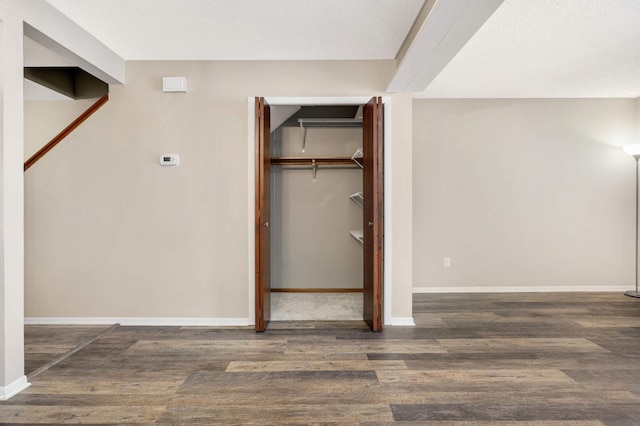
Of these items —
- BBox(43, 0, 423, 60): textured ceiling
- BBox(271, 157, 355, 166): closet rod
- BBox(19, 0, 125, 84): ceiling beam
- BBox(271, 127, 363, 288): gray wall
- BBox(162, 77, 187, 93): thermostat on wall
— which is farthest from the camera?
BBox(271, 127, 363, 288): gray wall

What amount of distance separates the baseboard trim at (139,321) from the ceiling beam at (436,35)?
254 cm

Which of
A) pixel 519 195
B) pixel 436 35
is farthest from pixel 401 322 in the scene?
pixel 519 195

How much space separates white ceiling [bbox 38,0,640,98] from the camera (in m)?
2.51

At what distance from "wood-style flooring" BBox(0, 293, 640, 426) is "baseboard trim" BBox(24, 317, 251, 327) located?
100mm

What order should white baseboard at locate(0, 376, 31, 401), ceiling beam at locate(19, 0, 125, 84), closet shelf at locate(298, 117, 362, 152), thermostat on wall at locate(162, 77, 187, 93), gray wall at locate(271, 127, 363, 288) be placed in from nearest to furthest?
white baseboard at locate(0, 376, 31, 401), ceiling beam at locate(19, 0, 125, 84), thermostat on wall at locate(162, 77, 187, 93), closet shelf at locate(298, 117, 362, 152), gray wall at locate(271, 127, 363, 288)

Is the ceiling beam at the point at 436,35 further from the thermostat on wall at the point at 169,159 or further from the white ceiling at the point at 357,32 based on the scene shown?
the thermostat on wall at the point at 169,159

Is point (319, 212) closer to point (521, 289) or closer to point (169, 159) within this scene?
point (169, 159)

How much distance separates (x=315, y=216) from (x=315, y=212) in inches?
2.0

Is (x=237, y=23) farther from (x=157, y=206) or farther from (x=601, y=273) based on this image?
(x=601, y=273)

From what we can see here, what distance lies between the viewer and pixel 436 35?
233 cm

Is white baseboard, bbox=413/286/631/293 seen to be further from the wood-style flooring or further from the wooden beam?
the wooden beam

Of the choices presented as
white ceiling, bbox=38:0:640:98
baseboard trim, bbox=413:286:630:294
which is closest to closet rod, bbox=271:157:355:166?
white ceiling, bbox=38:0:640:98

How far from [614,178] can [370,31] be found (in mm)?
3905

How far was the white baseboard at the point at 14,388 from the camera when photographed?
208 centimetres
